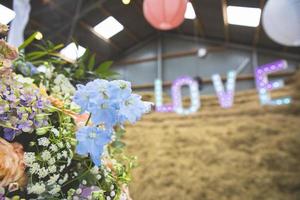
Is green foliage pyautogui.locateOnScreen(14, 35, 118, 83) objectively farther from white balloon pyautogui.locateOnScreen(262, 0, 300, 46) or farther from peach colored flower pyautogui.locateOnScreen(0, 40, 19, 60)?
white balloon pyautogui.locateOnScreen(262, 0, 300, 46)

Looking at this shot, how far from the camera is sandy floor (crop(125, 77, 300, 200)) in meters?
2.69

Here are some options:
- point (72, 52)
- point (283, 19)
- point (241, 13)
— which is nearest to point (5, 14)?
point (72, 52)

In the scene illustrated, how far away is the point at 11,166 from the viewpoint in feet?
1.18

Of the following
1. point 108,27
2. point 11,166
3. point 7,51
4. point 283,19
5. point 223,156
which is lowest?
point 223,156

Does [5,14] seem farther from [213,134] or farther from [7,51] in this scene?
[213,134]

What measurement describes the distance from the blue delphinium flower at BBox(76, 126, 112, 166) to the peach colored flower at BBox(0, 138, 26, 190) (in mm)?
67


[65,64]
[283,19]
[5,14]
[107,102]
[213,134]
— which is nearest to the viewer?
[107,102]

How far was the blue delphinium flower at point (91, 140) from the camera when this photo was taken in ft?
1.18

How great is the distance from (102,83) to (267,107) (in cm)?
327

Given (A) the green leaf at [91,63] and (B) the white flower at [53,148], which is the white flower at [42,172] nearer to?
(B) the white flower at [53,148]

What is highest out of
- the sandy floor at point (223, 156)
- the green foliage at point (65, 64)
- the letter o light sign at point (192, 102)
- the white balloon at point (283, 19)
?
the letter o light sign at point (192, 102)

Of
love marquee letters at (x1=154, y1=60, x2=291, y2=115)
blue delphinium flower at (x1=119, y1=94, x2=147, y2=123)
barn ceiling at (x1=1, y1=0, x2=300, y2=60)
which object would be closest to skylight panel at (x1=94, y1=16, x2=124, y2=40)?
barn ceiling at (x1=1, y1=0, x2=300, y2=60)

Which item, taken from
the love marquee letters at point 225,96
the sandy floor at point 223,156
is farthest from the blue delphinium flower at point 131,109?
the love marquee letters at point 225,96

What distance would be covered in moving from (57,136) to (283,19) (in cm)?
83
